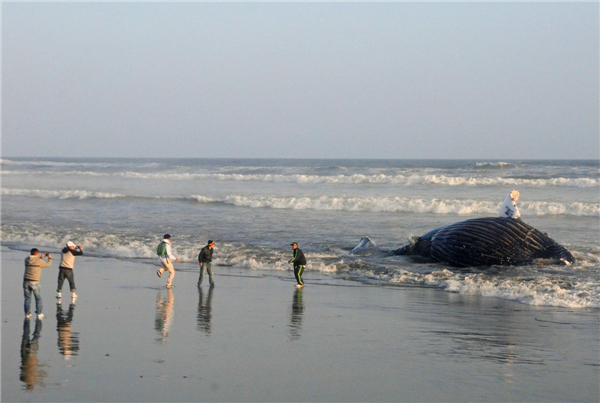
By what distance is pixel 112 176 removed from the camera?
65.8 metres

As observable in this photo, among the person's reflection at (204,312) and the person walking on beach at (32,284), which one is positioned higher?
the person walking on beach at (32,284)

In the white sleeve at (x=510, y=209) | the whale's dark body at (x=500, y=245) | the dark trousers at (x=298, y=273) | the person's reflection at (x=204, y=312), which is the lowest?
the person's reflection at (x=204, y=312)

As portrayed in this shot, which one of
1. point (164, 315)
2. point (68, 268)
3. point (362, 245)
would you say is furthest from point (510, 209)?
point (68, 268)

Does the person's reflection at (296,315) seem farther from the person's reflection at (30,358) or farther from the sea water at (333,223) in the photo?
the person's reflection at (30,358)

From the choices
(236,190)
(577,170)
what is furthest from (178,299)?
(577,170)

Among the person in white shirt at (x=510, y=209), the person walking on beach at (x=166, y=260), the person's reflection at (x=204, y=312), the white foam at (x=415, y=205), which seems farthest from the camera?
the white foam at (x=415, y=205)

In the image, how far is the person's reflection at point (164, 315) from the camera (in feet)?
32.1

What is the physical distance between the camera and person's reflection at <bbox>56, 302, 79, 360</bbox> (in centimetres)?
866

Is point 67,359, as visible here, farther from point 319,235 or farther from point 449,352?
point 319,235

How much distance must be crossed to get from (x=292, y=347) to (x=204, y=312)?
2.81m

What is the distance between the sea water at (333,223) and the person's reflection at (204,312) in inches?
134

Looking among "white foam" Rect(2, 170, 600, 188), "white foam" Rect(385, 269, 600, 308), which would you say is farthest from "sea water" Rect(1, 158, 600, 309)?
"white foam" Rect(2, 170, 600, 188)

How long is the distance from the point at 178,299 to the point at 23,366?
4.88 m

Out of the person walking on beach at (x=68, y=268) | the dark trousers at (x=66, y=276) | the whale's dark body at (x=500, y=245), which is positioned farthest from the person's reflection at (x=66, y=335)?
the whale's dark body at (x=500, y=245)
